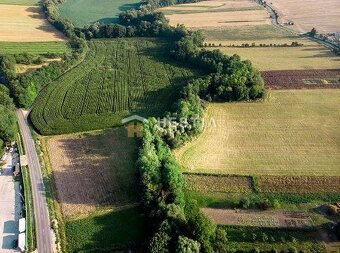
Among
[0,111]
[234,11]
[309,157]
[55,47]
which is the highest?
[234,11]

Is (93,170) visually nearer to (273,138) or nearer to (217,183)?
(217,183)

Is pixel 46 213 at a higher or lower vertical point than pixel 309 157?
lower

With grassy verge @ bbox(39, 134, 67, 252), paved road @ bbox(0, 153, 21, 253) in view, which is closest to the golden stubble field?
grassy verge @ bbox(39, 134, 67, 252)

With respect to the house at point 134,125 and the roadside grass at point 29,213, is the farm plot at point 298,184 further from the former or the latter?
the roadside grass at point 29,213

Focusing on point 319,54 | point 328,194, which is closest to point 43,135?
point 328,194

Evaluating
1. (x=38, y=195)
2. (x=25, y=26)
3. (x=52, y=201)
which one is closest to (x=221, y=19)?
(x=25, y=26)

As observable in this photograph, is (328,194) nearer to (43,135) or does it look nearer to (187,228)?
(187,228)

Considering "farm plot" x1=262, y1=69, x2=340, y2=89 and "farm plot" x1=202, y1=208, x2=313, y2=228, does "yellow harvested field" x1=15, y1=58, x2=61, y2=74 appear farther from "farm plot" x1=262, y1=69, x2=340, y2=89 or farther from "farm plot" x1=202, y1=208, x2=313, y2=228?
"farm plot" x1=202, y1=208, x2=313, y2=228
